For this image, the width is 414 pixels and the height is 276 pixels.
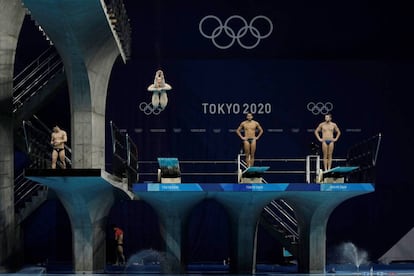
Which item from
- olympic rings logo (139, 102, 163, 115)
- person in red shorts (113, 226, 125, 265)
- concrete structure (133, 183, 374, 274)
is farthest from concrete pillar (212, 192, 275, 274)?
olympic rings logo (139, 102, 163, 115)

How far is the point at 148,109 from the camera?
36.0m

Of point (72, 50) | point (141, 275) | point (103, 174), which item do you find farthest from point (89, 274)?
point (72, 50)

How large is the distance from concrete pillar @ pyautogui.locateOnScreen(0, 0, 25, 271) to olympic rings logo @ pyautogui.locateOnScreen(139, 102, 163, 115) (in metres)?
5.60

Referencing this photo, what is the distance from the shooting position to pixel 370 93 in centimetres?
3619

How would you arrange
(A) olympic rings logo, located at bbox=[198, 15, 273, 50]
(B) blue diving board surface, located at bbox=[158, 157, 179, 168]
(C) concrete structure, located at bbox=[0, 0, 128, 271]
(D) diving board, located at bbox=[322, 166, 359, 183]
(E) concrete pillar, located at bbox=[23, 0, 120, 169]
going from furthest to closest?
1. (A) olympic rings logo, located at bbox=[198, 15, 273, 50]
2. (D) diving board, located at bbox=[322, 166, 359, 183]
3. (B) blue diving board surface, located at bbox=[158, 157, 179, 168]
4. (C) concrete structure, located at bbox=[0, 0, 128, 271]
5. (E) concrete pillar, located at bbox=[23, 0, 120, 169]

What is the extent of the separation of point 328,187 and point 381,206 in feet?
24.6

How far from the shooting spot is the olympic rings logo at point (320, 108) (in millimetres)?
36062

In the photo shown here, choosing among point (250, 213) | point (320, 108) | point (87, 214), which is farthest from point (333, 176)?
point (87, 214)

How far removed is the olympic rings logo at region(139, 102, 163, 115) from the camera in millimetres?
35969

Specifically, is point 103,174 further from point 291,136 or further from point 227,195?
point 291,136

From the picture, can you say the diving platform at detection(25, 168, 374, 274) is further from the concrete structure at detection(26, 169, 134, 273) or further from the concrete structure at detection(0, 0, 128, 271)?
the concrete structure at detection(0, 0, 128, 271)

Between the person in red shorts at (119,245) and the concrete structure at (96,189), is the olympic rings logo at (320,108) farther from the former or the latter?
the person in red shorts at (119,245)

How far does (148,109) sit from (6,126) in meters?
6.05

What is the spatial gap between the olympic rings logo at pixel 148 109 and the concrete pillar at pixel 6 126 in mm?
5595
